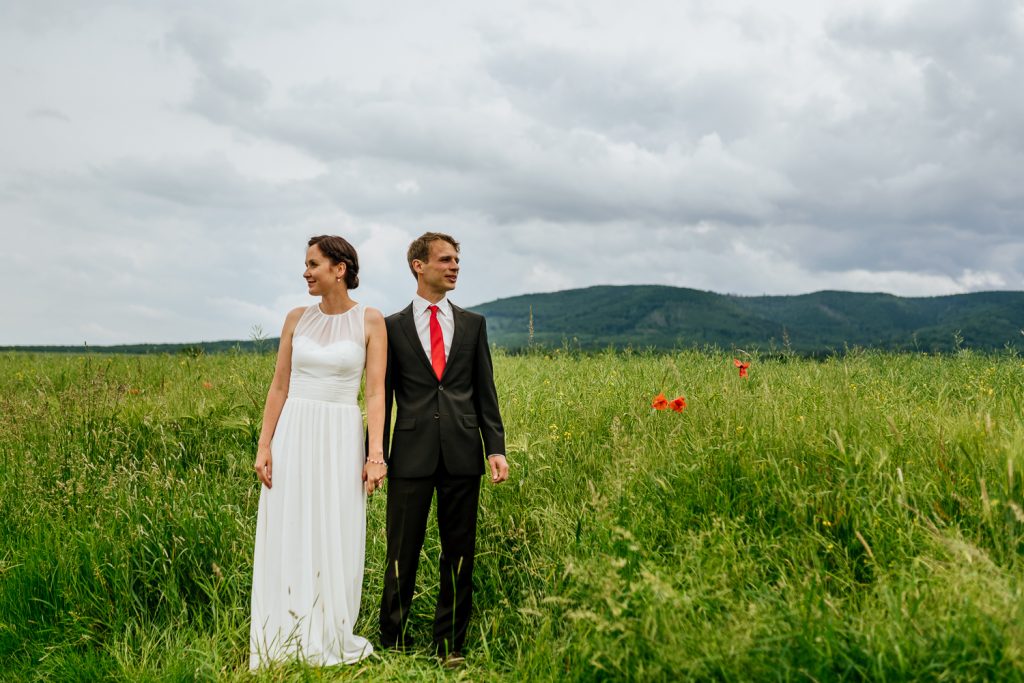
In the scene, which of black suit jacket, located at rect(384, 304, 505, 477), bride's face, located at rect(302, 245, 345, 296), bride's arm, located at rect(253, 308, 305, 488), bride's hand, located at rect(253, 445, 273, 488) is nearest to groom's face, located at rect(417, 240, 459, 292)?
black suit jacket, located at rect(384, 304, 505, 477)

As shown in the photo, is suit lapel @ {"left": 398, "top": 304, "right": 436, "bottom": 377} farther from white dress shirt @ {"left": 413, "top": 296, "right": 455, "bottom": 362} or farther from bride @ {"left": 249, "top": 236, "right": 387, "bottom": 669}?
bride @ {"left": 249, "top": 236, "right": 387, "bottom": 669}

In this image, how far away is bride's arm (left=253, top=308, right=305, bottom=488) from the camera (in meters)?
4.64

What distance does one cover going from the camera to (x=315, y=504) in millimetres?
4645

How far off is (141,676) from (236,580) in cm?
100

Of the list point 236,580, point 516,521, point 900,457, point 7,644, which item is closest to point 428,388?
point 516,521

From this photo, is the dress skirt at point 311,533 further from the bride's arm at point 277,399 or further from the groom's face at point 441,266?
the groom's face at point 441,266

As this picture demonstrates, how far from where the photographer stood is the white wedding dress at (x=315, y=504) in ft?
15.0

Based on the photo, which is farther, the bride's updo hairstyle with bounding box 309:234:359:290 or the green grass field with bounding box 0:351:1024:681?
the bride's updo hairstyle with bounding box 309:234:359:290

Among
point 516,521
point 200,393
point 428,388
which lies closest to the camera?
point 428,388

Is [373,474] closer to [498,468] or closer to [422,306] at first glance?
[498,468]

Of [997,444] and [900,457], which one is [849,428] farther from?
[997,444]

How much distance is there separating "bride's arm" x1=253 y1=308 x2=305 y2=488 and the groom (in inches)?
25.1

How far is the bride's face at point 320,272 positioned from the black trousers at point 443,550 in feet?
4.27

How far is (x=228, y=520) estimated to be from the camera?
18.5ft
